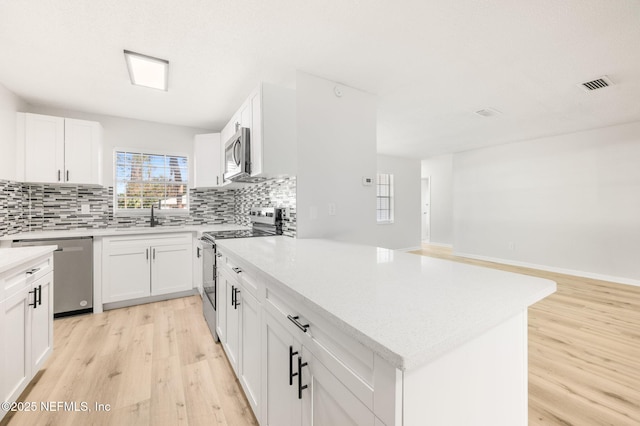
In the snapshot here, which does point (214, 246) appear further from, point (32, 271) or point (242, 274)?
point (32, 271)

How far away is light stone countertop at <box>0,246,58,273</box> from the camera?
1.45 metres

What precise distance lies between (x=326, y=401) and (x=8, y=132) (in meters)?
4.07

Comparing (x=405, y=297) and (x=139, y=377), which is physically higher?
(x=405, y=297)

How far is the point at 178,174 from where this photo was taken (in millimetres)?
4062

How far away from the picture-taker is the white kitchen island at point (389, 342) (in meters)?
0.60

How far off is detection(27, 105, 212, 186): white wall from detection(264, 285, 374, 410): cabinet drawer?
3.86m

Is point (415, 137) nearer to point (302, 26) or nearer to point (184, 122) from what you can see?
point (302, 26)

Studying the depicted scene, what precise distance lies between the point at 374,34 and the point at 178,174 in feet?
11.2

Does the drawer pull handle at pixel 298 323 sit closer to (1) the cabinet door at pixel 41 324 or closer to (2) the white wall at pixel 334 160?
(2) the white wall at pixel 334 160

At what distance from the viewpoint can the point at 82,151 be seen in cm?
323

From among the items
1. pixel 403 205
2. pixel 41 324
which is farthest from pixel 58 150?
pixel 403 205

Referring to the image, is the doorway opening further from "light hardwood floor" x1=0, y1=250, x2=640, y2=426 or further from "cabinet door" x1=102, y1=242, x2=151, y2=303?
"cabinet door" x1=102, y1=242, x2=151, y2=303

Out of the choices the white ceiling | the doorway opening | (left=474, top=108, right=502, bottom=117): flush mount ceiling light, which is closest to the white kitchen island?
the white ceiling

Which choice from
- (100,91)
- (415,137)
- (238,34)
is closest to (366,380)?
(238,34)
